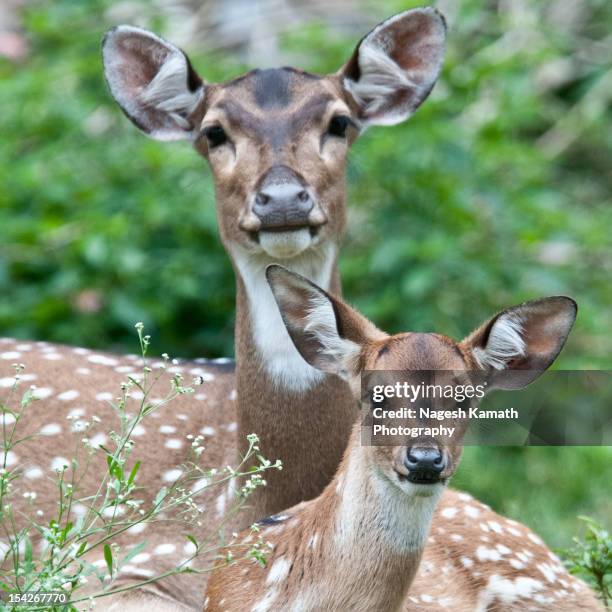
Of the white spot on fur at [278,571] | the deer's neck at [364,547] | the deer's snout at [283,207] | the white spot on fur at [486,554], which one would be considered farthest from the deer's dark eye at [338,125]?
the white spot on fur at [278,571]

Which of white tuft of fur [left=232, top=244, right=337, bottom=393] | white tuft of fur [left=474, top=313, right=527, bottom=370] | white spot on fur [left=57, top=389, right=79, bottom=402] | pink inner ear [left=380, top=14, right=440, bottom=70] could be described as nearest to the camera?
white tuft of fur [left=474, top=313, right=527, bottom=370]

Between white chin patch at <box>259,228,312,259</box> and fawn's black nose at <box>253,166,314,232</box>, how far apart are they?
2 cm

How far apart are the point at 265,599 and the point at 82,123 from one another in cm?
467

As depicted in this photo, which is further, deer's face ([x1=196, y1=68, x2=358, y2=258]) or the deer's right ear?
the deer's right ear

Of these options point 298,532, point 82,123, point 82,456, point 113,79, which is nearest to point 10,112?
point 82,123

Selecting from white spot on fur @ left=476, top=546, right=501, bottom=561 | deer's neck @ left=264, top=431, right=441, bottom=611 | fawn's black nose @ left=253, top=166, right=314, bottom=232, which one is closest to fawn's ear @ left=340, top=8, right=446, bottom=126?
fawn's black nose @ left=253, top=166, right=314, bottom=232

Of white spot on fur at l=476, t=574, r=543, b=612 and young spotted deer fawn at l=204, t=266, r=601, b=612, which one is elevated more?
young spotted deer fawn at l=204, t=266, r=601, b=612

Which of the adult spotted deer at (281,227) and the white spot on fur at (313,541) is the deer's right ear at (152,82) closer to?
the adult spotted deer at (281,227)

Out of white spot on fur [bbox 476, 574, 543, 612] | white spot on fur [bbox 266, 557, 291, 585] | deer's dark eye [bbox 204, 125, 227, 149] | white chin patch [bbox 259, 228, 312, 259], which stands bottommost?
white spot on fur [bbox 476, 574, 543, 612]

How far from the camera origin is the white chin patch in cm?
505

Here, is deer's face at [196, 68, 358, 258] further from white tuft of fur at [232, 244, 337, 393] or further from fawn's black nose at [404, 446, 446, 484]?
fawn's black nose at [404, 446, 446, 484]

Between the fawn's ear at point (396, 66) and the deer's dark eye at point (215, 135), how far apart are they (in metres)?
0.57

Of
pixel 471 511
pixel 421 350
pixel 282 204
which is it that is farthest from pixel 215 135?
pixel 471 511

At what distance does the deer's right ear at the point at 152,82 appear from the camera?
18.9 ft
